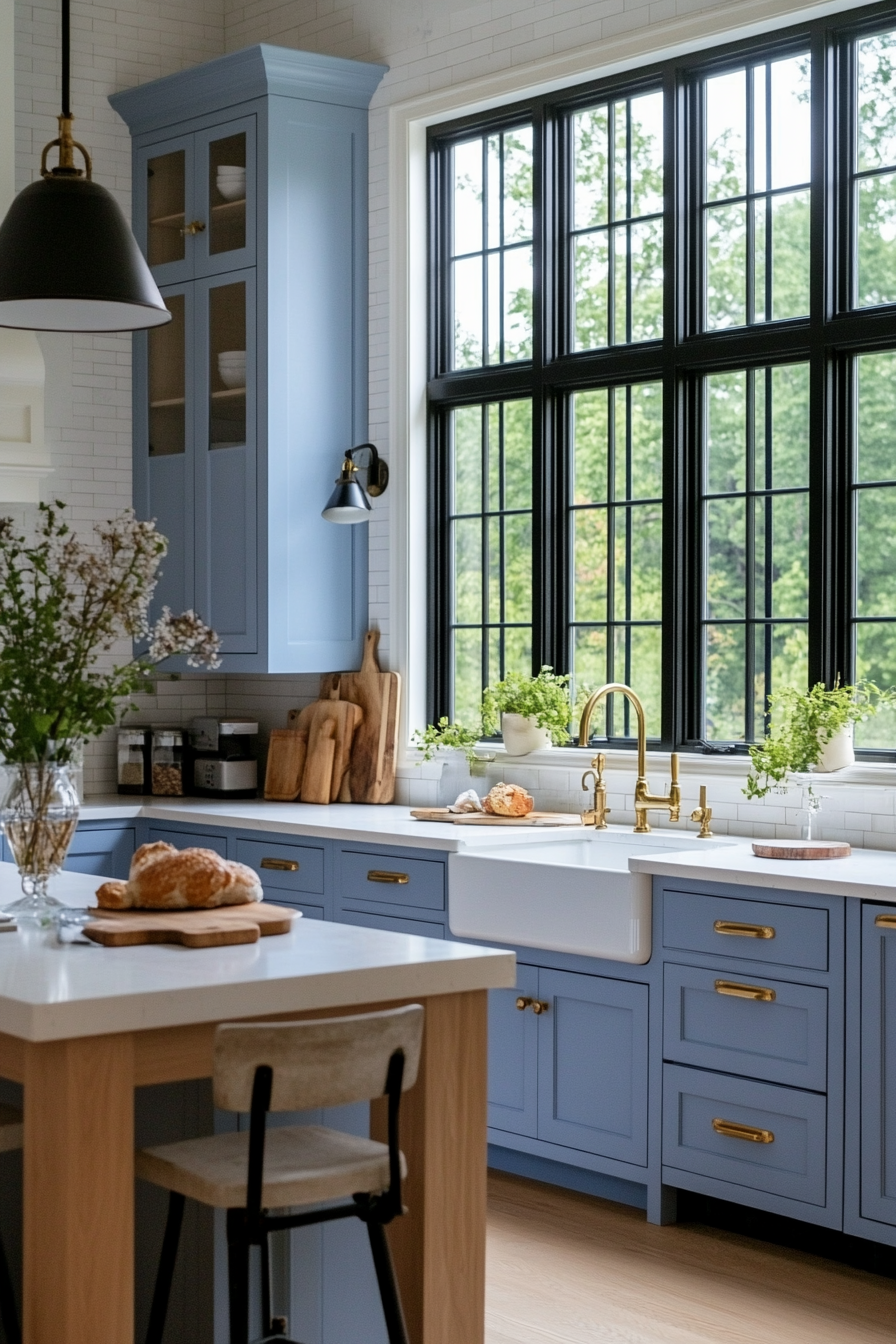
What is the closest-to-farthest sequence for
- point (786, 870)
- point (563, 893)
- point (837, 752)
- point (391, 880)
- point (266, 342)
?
point (786, 870)
point (563, 893)
point (837, 752)
point (391, 880)
point (266, 342)

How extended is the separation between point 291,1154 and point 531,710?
294cm

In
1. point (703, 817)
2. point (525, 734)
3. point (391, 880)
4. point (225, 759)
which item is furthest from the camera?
point (225, 759)

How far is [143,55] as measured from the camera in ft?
21.0

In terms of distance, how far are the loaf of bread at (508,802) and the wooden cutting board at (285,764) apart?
3.25ft

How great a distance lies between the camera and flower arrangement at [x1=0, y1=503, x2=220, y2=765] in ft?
9.49

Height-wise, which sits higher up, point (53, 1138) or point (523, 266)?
point (523, 266)

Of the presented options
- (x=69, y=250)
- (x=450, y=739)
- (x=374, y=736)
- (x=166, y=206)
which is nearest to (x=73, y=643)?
(x=69, y=250)

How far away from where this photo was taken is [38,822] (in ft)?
9.66

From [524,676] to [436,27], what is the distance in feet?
7.62

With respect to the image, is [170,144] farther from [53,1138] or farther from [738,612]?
[53,1138]

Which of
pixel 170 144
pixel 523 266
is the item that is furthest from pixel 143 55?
pixel 523 266

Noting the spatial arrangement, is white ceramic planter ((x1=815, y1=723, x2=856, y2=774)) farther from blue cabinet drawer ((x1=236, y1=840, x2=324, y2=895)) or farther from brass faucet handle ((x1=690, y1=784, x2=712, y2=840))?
blue cabinet drawer ((x1=236, y1=840, x2=324, y2=895))

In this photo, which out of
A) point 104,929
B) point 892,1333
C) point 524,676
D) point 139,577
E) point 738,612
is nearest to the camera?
point 104,929

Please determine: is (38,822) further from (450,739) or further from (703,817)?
(450,739)
